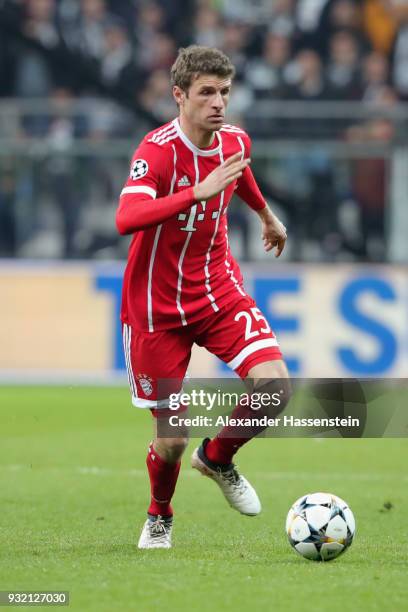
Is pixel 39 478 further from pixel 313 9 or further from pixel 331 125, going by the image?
pixel 313 9

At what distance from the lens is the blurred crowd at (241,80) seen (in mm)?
14711

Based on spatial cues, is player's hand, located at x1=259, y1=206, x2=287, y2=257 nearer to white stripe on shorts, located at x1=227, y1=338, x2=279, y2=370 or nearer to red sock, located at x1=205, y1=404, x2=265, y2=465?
white stripe on shorts, located at x1=227, y1=338, x2=279, y2=370

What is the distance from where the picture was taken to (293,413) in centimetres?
963

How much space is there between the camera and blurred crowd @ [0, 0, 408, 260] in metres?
14.7

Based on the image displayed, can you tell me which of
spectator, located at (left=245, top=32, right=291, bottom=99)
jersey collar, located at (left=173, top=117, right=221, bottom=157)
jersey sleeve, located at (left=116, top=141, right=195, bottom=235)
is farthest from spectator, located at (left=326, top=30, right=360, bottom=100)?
jersey sleeve, located at (left=116, top=141, right=195, bottom=235)

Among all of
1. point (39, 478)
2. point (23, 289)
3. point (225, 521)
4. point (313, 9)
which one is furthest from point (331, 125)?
point (225, 521)

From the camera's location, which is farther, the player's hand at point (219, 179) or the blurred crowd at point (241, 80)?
the blurred crowd at point (241, 80)

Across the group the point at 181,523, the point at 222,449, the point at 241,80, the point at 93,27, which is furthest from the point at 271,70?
the point at 222,449

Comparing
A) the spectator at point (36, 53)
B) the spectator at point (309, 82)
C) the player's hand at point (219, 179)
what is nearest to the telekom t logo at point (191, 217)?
the player's hand at point (219, 179)

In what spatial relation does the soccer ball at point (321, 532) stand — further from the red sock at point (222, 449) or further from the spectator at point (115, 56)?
the spectator at point (115, 56)

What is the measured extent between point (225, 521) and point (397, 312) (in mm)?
7399

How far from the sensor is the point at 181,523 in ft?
23.9

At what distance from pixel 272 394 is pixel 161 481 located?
736 millimetres

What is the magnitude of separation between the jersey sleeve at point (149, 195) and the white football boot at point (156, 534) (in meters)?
1.47
